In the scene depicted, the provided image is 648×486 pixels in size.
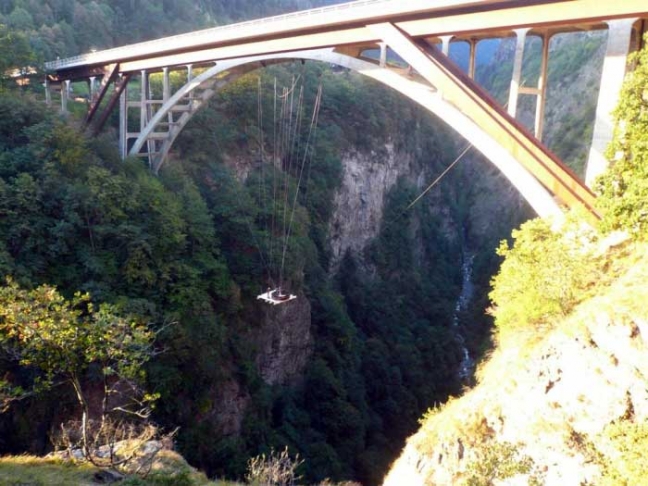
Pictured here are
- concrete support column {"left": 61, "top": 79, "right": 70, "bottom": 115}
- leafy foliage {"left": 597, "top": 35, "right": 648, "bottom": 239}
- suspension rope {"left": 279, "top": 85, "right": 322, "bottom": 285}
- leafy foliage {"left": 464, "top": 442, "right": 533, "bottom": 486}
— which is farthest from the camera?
concrete support column {"left": 61, "top": 79, "right": 70, "bottom": 115}

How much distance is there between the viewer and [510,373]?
26.8ft

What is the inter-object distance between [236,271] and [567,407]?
47.6 feet

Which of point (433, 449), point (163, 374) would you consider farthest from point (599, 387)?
point (163, 374)

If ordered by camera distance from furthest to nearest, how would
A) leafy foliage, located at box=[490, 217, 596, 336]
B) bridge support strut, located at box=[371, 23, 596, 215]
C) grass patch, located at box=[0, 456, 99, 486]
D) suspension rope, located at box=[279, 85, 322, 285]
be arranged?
suspension rope, located at box=[279, 85, 322, 285] → bridge support strut, located at box=[371, 23, 596, 215] → grass patch, located at box=[0, 456, 99, 486] → leafy foliage, located at box=[490, 217, 596, 336]

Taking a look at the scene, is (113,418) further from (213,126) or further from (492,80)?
(492,80)

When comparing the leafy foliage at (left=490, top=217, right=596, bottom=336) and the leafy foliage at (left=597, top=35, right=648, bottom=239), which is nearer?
the leafy foliage at (left=597, top=35, right=648, bottom=239)

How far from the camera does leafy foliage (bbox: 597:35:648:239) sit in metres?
7.04

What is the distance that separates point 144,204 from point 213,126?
9.38 m

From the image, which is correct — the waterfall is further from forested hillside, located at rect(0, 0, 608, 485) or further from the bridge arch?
the bridge arch

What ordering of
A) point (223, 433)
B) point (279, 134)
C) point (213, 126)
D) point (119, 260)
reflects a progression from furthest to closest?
point (279, 134)
point (213, 126)
point (223, 433)
point (119, 260)

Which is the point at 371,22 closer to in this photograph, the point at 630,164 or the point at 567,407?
the point at 630,164

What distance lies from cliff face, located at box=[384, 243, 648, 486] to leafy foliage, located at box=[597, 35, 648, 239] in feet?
2.57

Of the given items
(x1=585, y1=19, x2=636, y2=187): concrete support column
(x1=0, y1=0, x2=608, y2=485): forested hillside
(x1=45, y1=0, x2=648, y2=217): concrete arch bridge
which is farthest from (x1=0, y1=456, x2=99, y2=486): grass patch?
(x1=585, y1=19, x2=636, y2=187): concrete support column

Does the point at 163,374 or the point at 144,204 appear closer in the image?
the point at 163,374
